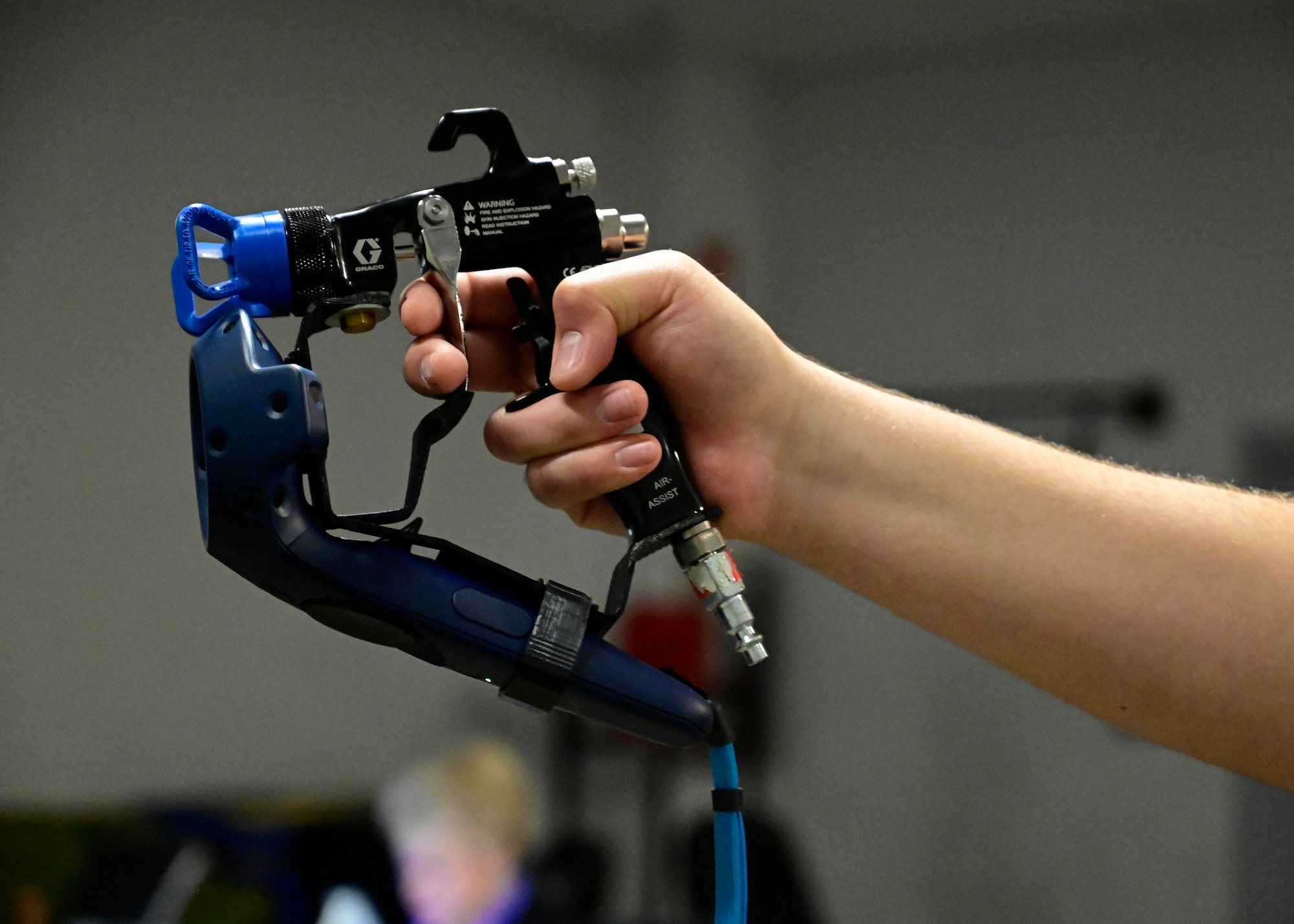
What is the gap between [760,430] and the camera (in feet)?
2.36

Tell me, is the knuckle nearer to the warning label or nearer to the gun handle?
the gun handle

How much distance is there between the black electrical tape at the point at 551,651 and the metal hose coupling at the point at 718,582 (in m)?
0.08

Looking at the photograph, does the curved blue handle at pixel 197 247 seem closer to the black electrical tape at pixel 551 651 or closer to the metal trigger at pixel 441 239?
the metal trigger at pixel 441 239

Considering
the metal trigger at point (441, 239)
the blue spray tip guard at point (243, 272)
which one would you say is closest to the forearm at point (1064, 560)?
the metal trigger at point (441, 239)

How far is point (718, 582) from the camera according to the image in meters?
0.61

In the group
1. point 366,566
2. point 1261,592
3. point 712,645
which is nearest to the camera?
point 366,566

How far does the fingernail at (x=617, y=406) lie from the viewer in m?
0.62

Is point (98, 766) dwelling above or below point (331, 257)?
below

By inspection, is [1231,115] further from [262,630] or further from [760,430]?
[262,630]

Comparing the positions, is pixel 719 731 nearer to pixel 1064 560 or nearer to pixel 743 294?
pixel 1064 560

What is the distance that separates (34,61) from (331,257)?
5.43 ft

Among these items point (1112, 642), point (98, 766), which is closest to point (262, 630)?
point (98, 766)

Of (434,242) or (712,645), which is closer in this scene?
(434,242)

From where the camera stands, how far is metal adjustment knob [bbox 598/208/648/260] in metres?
0.65
